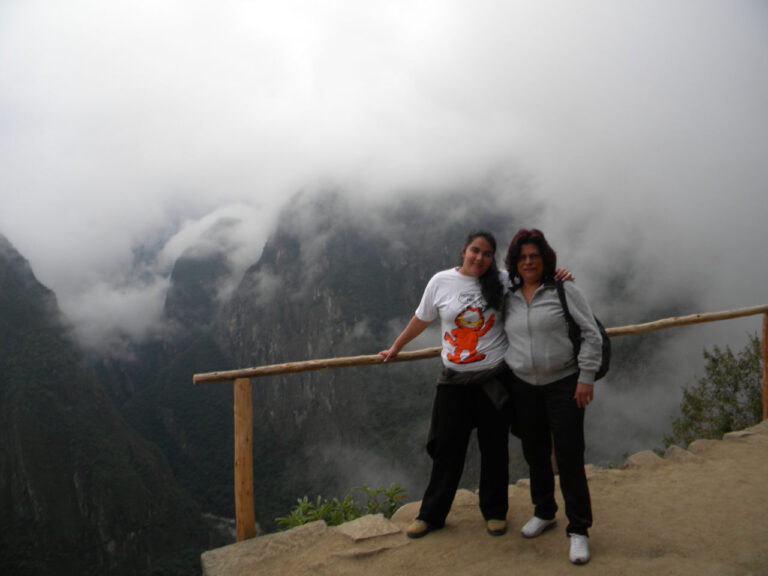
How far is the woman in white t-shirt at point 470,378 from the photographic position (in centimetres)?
252

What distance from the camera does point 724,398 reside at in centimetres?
575

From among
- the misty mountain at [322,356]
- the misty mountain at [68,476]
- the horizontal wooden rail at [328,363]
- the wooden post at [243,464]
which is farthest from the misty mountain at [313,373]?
the wooden post at [243,464]

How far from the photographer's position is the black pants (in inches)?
91.8

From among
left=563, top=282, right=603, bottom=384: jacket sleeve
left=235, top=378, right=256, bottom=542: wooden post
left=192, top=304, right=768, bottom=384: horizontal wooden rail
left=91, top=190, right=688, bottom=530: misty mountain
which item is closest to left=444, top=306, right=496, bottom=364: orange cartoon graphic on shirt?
left=563, top=282, right=603, bottom=384: jacket sleeve

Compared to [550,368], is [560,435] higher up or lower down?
lower down

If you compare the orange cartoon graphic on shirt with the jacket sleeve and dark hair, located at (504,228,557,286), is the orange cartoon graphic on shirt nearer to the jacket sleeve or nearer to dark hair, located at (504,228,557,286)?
dark hair, located at (504,228,557,286)

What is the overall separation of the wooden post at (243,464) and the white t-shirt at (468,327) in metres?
1.32

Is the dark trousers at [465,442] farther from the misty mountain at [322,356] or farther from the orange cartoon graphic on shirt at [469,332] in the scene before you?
the misty mountain at [322,356]

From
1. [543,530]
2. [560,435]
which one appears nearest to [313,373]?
[543,530]

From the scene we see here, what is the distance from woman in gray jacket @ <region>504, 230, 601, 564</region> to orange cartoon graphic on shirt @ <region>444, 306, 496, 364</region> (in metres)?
→ 0.12

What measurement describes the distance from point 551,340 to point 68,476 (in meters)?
63.2

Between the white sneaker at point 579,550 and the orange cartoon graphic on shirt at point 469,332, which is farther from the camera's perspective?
the orange cartoon graphic on shirt at point 469,332

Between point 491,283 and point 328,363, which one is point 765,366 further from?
point 328,363

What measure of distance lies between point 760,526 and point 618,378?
142 feet
